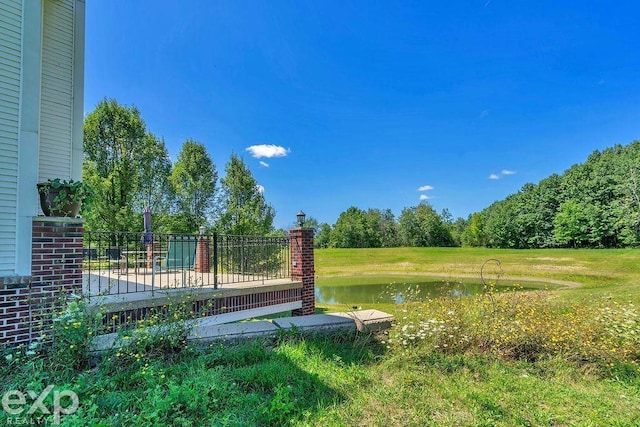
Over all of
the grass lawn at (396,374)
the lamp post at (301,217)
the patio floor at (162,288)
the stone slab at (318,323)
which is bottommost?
the grass lawn at (396,374)

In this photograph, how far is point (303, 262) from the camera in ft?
23.7

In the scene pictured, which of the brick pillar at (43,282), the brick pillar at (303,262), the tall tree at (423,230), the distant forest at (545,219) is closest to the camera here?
the brick pillar at (43,282)

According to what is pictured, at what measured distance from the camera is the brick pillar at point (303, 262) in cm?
717

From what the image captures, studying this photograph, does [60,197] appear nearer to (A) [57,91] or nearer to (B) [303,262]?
(A) [57,91]

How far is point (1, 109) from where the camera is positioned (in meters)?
3.46

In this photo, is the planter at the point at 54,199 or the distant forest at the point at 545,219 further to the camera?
the distant forest at the point at 545,219

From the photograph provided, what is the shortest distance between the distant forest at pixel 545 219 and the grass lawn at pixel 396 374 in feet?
106

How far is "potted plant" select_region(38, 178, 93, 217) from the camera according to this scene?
3.53 meters

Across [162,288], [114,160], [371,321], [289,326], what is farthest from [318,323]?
[114,160]

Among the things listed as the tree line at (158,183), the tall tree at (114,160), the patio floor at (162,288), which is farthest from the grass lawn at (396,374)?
the tall tree at (114,160)

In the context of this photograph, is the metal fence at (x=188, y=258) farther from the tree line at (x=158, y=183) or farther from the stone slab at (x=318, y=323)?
the tree line at (x=158, y=183)

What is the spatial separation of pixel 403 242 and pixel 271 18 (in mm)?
42538

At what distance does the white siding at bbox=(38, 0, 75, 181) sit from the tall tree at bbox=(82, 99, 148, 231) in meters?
11.5

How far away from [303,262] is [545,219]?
43992 mm
